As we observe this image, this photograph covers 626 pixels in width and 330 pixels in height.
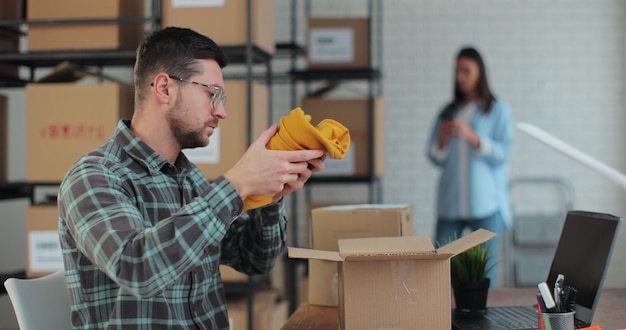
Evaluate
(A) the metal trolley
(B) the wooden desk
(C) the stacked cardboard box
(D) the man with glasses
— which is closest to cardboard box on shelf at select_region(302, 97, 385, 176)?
(C) the stacked cardboard box

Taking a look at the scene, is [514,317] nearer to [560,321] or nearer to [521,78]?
[560,321]

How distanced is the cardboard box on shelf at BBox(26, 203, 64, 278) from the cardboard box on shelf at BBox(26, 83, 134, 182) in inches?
5.6

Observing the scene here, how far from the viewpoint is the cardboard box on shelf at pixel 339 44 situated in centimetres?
404

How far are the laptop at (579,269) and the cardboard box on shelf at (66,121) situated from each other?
175 cm

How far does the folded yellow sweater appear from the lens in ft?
4.78

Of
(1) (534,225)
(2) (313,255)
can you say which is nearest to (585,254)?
(2) (313,255)

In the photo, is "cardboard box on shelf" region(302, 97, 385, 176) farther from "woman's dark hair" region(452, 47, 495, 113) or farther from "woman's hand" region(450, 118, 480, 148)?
"woman's dark hair" region(452, 47, 495, 113)

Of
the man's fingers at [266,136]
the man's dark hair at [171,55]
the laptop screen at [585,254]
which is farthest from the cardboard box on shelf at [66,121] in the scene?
the laptop screen at [585,254]

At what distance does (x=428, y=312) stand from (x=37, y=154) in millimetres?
2101

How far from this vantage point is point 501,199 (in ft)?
12.9

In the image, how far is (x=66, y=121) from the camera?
3.03m

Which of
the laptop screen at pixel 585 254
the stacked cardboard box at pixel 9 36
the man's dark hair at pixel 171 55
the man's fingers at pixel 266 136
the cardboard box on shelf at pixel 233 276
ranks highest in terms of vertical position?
the stacked cardboard box at pixel 9 36

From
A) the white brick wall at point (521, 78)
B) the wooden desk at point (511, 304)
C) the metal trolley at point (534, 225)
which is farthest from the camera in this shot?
the white brick wall at point (521, 78)

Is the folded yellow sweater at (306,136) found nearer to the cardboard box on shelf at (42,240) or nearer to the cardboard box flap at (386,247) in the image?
the cardboard box flap at (386,247)
